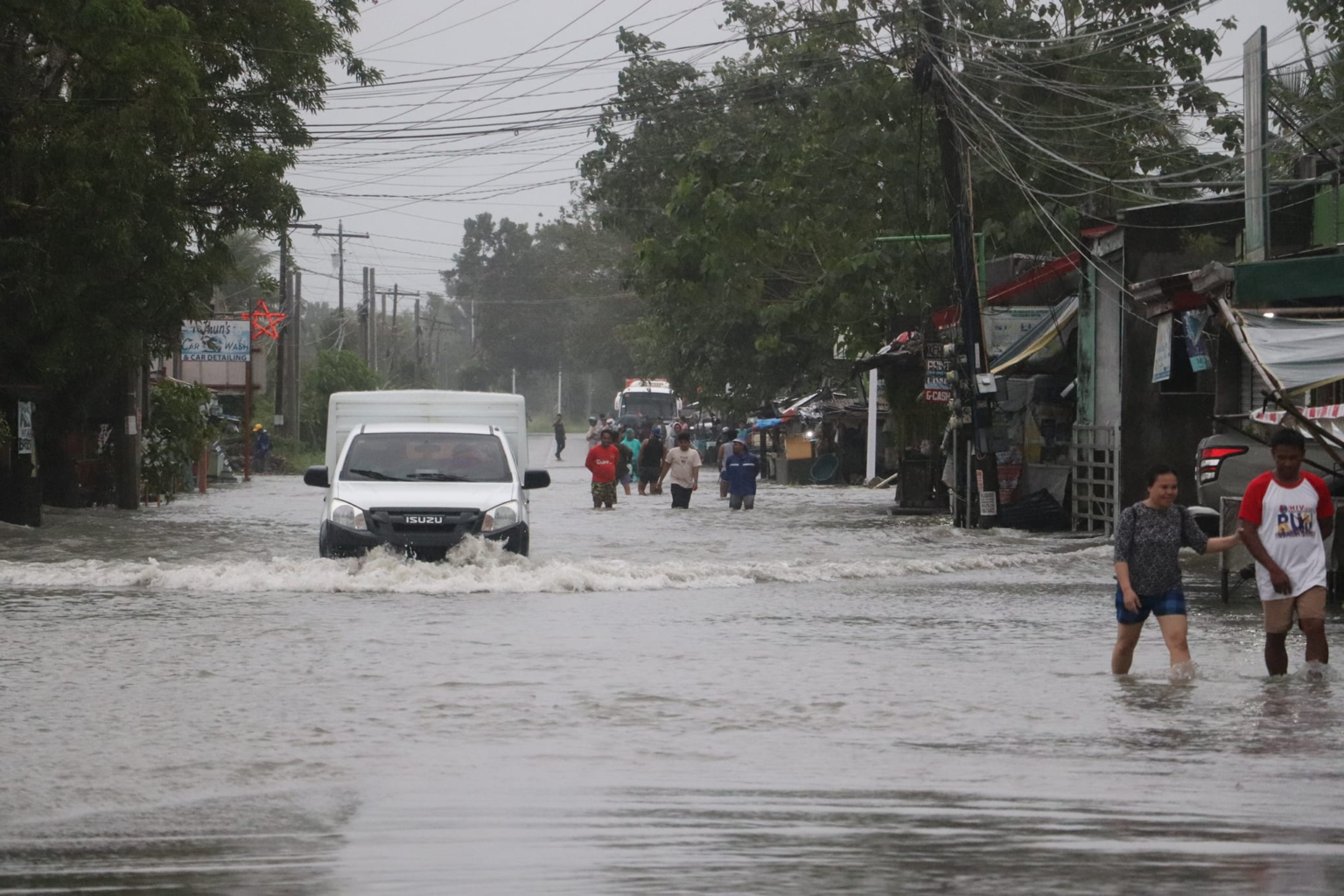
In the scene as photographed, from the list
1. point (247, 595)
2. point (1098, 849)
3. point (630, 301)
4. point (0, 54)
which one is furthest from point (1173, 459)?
point (630, 301)

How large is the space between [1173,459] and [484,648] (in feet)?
45.8

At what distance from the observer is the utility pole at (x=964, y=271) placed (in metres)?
25.5

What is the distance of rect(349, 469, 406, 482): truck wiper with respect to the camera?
18469 millimetres

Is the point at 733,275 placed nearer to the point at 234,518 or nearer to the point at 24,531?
the point at 234,518

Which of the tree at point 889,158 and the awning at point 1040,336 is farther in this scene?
the tree at point 889,158

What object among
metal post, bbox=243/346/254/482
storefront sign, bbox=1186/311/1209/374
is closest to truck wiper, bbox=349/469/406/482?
storefront sign, bbox=1186/311/1209/374

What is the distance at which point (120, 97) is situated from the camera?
25.5m

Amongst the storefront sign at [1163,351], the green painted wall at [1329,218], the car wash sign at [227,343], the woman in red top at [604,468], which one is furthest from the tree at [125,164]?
the car wash sign at [227,343]

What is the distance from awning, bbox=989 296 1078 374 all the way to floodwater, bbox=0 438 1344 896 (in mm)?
10605

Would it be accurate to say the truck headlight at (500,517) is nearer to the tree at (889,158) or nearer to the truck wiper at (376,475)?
the truck wiper at (376,475)

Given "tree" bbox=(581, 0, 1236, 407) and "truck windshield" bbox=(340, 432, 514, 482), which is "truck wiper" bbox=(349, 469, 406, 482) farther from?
"tree" bbox=(581, 0, 1236, 407)

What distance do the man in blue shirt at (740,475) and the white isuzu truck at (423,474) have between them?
11.8m

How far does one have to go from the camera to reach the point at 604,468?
33250 mm

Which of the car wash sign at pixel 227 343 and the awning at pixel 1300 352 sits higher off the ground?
the car wash sign at pixel 227 343
